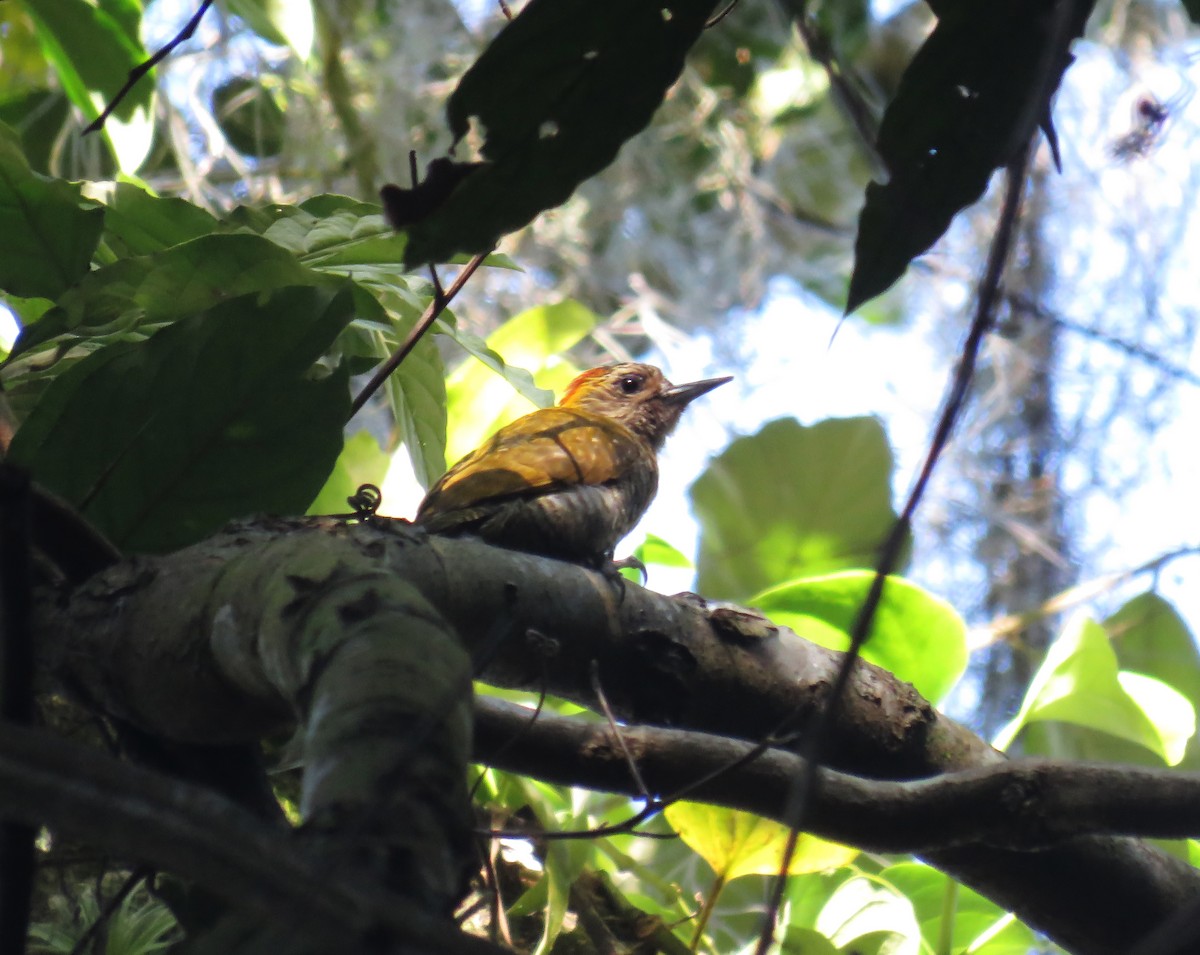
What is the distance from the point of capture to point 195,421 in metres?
1.55

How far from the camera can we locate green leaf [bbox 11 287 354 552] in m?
1.50

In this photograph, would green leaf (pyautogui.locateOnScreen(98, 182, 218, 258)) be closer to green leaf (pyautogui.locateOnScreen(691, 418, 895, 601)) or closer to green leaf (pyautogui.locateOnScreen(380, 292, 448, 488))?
green leaf (pyautogui.locateOnScreen(380, 292, 448, 488))

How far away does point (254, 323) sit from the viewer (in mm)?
1525

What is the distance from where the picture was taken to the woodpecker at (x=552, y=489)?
2633 mm

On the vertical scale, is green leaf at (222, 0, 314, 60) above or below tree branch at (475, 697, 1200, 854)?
above

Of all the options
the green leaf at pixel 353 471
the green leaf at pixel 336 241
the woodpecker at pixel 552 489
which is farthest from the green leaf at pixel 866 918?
the green leaf at pixel 336 241

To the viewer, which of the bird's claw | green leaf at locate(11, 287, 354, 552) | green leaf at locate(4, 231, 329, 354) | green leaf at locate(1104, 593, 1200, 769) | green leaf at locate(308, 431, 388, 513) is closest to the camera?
green leaf at locate(11, 287, 354, 552)

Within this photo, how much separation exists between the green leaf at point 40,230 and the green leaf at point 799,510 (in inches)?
62.4

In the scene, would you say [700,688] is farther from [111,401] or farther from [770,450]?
[770,450]

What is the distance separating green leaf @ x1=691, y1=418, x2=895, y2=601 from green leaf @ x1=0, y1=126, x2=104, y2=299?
1.59 m

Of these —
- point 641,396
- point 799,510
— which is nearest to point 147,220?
point 799,510

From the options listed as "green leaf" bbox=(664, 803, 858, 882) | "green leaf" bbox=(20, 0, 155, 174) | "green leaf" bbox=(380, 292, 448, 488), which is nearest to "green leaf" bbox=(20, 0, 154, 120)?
"green leaf" bbox=(20, 0, 155, 174)

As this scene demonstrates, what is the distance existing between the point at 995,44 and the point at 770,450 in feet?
5.89

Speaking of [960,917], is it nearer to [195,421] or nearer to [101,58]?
[195,421]
